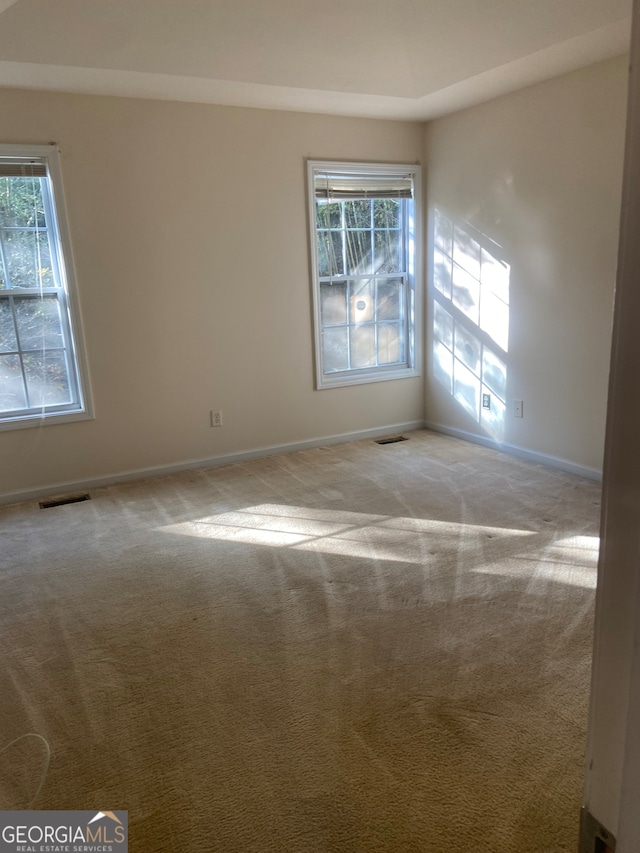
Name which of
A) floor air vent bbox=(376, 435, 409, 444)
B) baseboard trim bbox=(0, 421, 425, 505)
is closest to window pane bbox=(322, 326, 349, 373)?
baseboard trim bbox=(0, 421, 425, 505)

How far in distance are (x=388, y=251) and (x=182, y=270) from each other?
71.9 inches

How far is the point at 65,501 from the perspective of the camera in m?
4.08

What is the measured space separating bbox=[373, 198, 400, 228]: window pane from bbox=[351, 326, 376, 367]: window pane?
2.83 ft

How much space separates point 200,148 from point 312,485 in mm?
2429

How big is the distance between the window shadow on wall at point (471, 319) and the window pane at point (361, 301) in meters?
0.54

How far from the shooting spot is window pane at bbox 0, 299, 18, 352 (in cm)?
396

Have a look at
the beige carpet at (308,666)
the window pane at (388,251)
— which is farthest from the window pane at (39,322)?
the window pane at (388,251)

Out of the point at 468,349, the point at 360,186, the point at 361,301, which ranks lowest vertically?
the point at 468,349

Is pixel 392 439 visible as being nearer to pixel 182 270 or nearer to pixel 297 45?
pixel 182 270

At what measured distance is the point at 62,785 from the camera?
1.76 metres

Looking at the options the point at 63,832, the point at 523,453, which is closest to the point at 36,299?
the point at 63,832

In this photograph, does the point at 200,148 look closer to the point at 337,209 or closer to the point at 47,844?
the point at 337,209

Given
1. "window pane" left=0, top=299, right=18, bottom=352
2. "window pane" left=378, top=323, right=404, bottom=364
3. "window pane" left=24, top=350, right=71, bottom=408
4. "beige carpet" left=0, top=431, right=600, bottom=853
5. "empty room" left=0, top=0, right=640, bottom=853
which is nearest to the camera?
"beige carpet" left=0, top=431, right=600, bottom=853

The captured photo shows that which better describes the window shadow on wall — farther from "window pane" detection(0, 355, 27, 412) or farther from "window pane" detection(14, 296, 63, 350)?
"window pane" detection(0, 355, 27, 412)
